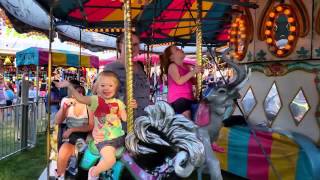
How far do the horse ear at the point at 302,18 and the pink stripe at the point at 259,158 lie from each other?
4.09 ft

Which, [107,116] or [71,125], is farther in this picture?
[71,125]

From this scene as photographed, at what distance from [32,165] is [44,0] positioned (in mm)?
2602

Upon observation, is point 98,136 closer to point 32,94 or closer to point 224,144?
point 224,144

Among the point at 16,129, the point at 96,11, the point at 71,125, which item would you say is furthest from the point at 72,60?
the point at 71,125

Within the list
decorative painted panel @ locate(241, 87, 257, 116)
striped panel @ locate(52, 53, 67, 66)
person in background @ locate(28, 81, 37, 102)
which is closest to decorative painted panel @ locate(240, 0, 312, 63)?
decorative painted panel @ locate(241, 87, 257, 116)

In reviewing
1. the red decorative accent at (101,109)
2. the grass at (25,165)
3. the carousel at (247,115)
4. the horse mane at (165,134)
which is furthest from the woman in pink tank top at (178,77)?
the grass at (25,165)

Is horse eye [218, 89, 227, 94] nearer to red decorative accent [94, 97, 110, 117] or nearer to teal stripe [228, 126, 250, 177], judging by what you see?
red decorative accent [94, 97, 110, 117]

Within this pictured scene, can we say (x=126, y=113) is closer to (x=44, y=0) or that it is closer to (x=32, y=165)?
(x=44, y=0)

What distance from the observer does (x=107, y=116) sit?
2768 millimetres

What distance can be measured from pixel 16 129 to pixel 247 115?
4533 mm

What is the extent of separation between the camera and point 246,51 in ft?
18.4

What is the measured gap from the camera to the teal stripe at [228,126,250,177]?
4.78 meters

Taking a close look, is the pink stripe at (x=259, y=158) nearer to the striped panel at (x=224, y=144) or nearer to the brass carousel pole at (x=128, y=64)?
the striped panel at (x=224, y=144)

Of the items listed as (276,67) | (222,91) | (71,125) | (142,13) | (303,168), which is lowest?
(303,168)
